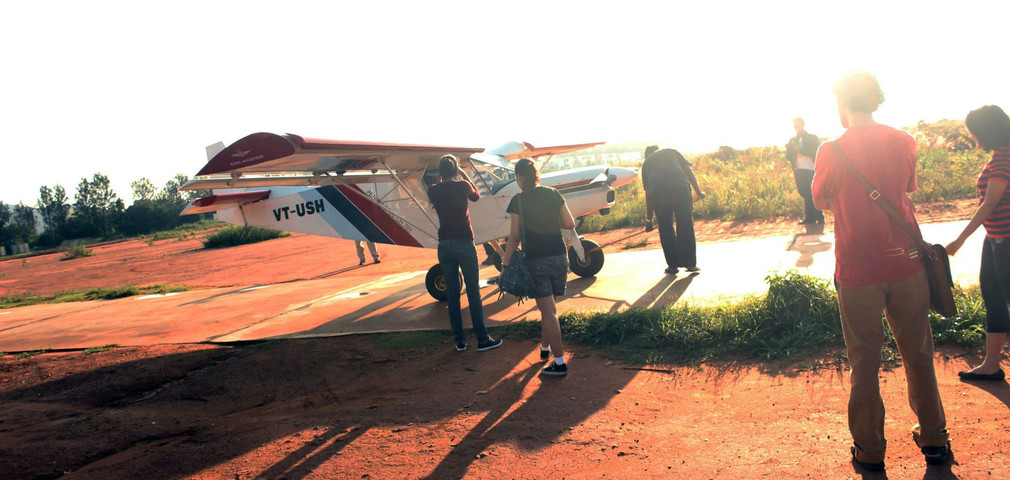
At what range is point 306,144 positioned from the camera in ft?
22.8

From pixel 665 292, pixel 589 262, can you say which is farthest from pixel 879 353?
pixel 589 262

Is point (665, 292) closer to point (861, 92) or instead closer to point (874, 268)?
point (874, 268)

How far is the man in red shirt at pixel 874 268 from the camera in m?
3.07

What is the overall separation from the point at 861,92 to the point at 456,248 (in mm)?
4019

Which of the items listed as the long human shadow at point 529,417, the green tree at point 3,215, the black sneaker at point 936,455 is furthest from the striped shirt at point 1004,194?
the green tree at point 3,215

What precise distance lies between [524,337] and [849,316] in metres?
3.83

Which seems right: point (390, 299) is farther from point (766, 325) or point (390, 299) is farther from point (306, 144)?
point (766, 325)

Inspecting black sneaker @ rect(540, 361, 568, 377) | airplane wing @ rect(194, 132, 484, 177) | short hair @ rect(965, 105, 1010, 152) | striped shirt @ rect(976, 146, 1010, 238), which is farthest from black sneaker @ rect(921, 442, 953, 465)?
airplane wing @ rect(194, 132, 484, 177)

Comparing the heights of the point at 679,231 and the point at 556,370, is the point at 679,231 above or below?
above

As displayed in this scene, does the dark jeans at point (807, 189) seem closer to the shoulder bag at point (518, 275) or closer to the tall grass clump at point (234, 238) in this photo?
the shoulder bag at point (518, 275)

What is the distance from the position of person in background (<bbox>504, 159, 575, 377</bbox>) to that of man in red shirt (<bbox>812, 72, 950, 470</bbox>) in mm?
2456

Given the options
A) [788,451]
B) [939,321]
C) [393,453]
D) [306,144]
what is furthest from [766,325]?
[306,144]

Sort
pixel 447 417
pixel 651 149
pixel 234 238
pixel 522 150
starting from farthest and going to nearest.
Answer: pixel 234 238, pixel 522 150, pixel 651 149, pixel 447 417

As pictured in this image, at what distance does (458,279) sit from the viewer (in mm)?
6359
